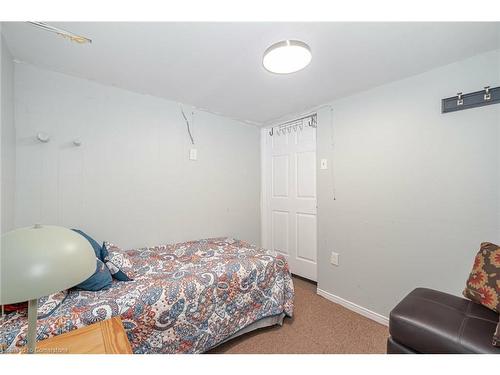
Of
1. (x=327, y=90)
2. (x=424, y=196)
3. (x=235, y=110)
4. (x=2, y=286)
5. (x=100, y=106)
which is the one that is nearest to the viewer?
(x=2, y=286)

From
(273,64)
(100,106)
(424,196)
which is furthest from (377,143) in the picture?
(100,106)

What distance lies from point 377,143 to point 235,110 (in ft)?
5.33

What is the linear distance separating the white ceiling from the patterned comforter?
1.58m

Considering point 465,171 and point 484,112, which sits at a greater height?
point 484,112

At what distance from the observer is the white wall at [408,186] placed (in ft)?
4.89

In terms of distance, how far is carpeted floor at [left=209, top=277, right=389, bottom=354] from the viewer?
5.18ft

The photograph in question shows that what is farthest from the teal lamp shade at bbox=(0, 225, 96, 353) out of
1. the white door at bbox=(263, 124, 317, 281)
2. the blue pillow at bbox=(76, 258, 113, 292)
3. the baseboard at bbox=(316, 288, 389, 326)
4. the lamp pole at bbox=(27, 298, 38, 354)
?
the white door at bbox=(263, 124, 317, 281)

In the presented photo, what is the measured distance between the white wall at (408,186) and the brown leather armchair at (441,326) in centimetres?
47

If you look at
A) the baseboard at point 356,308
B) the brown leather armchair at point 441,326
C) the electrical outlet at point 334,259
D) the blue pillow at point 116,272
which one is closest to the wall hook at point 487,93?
the brown leather armchair at point 441,326

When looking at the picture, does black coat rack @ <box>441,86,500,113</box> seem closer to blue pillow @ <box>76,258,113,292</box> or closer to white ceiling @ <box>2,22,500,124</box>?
white ceiling @ <box>2,22,500,124</box>

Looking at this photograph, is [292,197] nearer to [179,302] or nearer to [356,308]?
[356,308]

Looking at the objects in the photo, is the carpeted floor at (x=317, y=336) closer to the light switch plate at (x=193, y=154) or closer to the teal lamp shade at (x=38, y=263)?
the teal lamp shade at (x=38, y=263)
